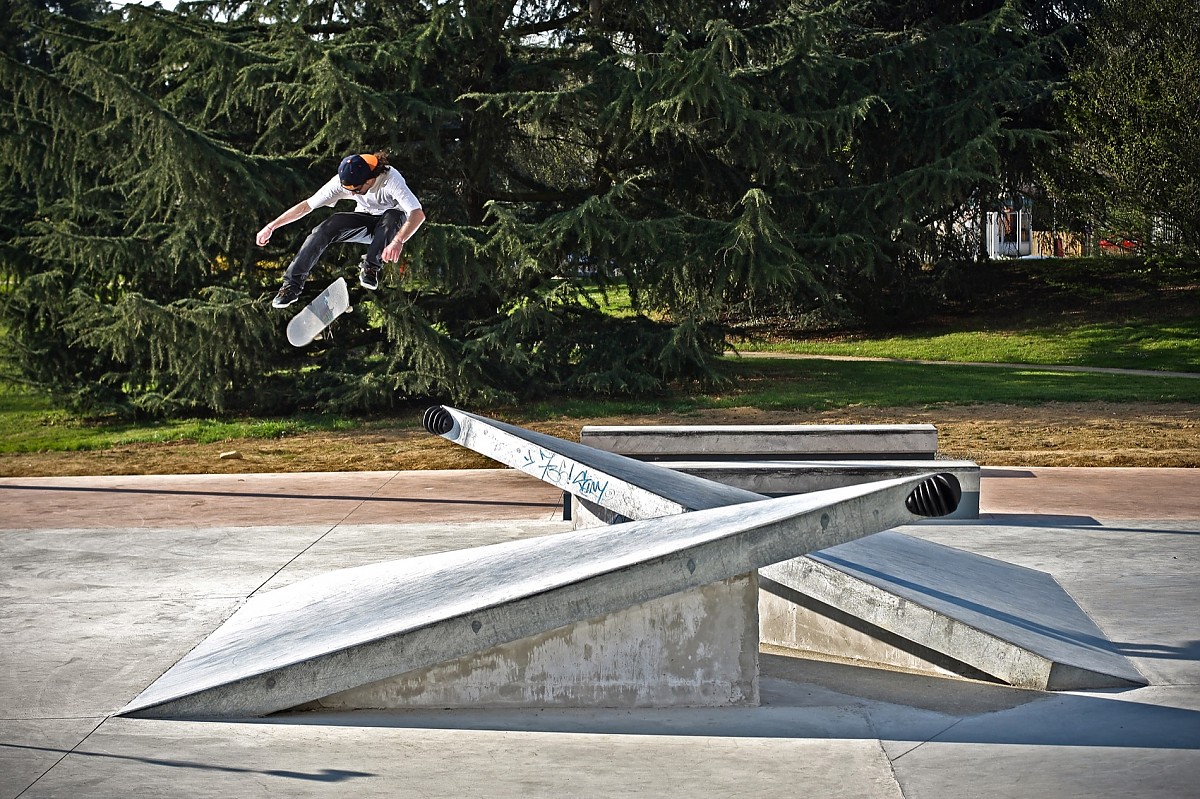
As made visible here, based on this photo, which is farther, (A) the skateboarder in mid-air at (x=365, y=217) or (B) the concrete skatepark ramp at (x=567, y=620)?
(A) the skateboarder in mid-air at (x=365, y=217)

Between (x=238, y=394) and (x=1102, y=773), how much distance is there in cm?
1666

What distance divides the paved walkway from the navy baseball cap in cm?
276

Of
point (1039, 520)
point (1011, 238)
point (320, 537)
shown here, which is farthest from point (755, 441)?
point (1011, 238)

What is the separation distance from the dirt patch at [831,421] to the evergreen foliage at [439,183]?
1.79 metres

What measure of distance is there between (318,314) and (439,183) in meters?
9.97

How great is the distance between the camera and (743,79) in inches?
757

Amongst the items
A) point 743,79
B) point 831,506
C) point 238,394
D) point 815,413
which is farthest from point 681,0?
point 831,506

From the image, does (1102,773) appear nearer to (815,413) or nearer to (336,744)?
(336,744)

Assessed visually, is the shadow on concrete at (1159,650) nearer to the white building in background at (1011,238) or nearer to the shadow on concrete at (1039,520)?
the shadow on concrete at (1039,520)

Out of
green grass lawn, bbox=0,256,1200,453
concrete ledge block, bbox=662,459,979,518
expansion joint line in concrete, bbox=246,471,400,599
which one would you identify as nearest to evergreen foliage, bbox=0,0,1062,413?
green grass lawn, bbox=0,256,1200,453

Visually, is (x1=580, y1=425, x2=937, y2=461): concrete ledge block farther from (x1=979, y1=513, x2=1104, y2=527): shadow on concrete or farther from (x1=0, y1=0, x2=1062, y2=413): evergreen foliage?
(x1=0, y1=0, x2=1062, y2=413): evergreen foliage

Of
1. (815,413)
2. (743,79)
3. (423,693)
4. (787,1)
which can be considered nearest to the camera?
(423,693)

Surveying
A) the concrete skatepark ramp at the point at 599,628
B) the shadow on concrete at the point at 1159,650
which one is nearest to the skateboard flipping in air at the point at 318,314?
the concrete skatepark ramp at the point at 599,628

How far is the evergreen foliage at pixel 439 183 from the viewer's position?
17.6 m
